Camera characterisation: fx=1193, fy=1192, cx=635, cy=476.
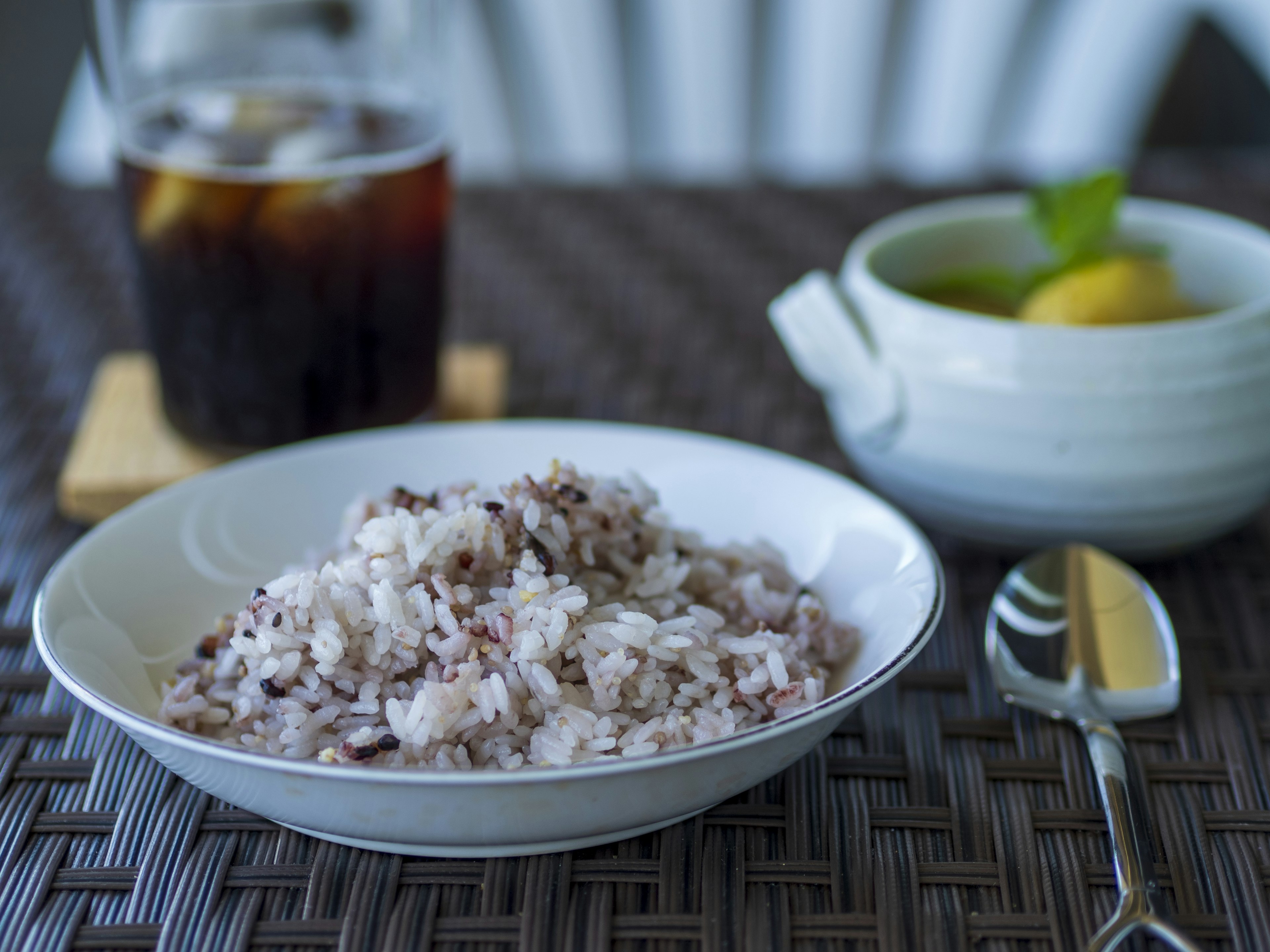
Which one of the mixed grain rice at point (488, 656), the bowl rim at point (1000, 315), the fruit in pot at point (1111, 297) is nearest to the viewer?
the mixed grain rice at point (488, 656)

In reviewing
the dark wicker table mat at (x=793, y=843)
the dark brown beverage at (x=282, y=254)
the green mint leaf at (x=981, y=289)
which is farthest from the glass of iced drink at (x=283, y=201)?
the green mint leaf at (x=981, y=289)

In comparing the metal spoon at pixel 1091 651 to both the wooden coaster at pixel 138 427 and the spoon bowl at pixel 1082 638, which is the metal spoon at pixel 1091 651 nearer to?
the spoon bowl at pixel 1082 638

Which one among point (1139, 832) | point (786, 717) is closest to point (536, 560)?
point (786, 717)

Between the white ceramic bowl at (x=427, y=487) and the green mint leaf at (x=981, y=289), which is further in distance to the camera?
the green mint leaf at (x=981, y=289)

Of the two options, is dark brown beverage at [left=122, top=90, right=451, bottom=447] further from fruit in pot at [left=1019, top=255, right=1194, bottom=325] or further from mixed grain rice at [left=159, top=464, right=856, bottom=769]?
fruit in pot at [left=1019, top=255, right=1194, bottom=325]

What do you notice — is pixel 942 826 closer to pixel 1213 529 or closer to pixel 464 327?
pixel 1213 529

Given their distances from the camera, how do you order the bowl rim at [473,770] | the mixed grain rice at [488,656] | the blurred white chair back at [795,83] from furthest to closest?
the blurred white chair back at [795,83]
the mixed grain rice at [488,656]
the bowl rim at [473,770]
